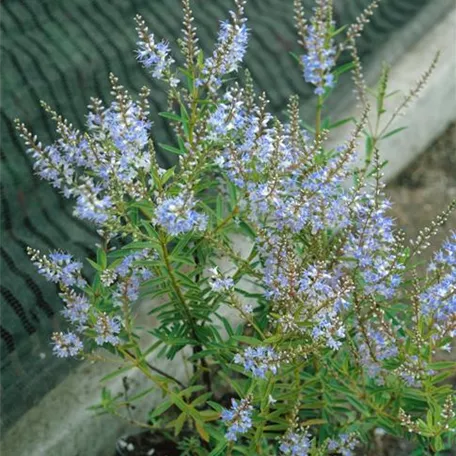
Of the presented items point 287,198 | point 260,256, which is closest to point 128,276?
point 260,256

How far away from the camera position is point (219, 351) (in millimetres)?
2535

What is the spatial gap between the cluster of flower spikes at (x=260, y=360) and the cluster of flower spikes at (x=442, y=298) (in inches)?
17.6

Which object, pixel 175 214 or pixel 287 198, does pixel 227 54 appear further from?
pixel 175 214

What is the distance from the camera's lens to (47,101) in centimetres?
334

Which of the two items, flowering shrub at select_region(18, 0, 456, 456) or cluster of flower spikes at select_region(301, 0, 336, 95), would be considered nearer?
flowering shrub at select_region(18, 0, 456, 456)

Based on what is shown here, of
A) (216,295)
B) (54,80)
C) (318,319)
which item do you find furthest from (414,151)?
(318,319)

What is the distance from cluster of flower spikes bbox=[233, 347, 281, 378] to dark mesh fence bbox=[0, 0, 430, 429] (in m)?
1.15

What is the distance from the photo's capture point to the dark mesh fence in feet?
10.1

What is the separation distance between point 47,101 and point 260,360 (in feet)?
5.37

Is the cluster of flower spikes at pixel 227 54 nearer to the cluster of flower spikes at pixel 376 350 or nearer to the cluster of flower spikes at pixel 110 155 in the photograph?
the cluster of flower spikes at pixel 110 155

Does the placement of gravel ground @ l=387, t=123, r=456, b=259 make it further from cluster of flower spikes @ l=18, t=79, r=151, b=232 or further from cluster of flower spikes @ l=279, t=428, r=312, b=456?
cluster of flower spikes @ l=18, t=79, r=151, b=232

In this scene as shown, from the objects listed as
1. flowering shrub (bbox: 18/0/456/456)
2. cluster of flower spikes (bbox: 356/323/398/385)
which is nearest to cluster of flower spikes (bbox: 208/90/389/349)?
flowering shrub (bbox: 18/0/456/456)

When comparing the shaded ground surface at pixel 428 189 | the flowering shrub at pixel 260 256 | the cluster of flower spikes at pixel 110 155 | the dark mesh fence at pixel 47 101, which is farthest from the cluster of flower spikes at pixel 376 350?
the shaded ground surface at pixel 428 189

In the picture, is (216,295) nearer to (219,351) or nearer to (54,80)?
(219,351)
